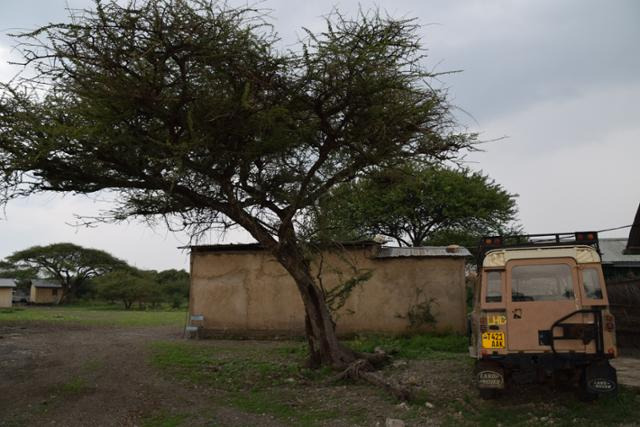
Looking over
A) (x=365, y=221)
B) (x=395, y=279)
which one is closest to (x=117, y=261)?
(x=365, y=221)

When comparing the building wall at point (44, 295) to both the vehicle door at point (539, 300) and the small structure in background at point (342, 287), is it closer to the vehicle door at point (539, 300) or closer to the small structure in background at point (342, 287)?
the small structure in background at point (342, 287)

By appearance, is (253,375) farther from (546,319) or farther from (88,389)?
(546,319)

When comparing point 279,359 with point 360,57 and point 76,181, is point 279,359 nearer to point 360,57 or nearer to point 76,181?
point 76,181

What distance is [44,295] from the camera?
69375 mm

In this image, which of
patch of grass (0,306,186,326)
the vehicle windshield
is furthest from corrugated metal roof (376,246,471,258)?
patch of grass (0,306,186,326)

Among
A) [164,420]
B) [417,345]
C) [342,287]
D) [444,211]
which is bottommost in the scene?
[164,420]

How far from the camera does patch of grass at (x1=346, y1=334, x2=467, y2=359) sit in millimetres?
13523

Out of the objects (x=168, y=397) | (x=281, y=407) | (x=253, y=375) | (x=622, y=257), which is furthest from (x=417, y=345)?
(x=622, y=257)

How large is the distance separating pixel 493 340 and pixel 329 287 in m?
10.1

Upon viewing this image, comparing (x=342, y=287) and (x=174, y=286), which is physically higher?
(x=174, y=286)

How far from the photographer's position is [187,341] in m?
17.5

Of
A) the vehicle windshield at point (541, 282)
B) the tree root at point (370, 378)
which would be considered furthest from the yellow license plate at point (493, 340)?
the tree root at point (370, 378)

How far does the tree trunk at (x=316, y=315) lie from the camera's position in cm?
1173

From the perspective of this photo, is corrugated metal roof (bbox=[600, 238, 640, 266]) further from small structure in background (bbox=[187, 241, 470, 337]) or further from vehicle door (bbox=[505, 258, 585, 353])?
vehicle door (bbox=[505, 258, 585, 353])
